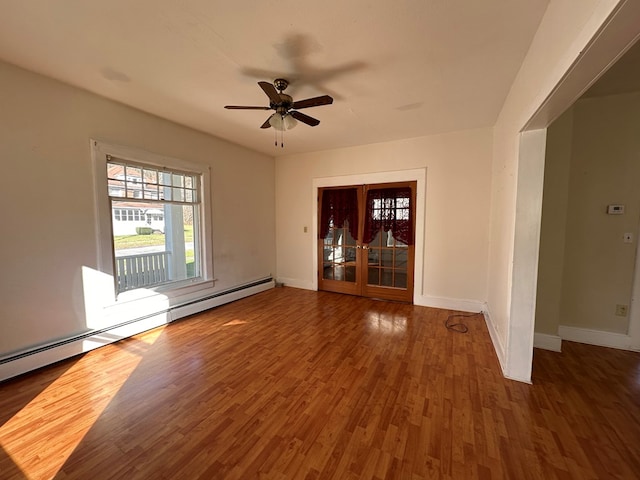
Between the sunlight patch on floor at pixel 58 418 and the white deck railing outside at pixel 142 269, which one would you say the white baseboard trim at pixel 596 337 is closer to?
the sunlight patch on floor at pixel 58 418

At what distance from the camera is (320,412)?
186 centimetres

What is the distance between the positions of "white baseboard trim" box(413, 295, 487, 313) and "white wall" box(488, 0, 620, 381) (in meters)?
0.66

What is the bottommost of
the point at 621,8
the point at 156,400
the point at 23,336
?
the point at 156,400

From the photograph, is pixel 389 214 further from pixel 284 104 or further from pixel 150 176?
pixel 150 176

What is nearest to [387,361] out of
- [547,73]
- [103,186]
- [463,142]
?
[547,73]

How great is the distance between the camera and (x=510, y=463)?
4.79 ft

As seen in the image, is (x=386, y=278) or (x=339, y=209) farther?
(x=339, y=209)

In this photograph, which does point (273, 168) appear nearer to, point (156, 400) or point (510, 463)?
point (156, 400)

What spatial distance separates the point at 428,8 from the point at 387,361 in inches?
109

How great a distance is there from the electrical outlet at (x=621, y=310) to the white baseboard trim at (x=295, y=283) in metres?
4.06

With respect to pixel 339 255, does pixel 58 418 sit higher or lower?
lower

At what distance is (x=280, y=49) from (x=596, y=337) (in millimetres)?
4249

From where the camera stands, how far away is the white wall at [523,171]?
1.24m

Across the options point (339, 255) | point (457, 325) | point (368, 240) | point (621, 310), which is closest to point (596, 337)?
point (621, 310)
